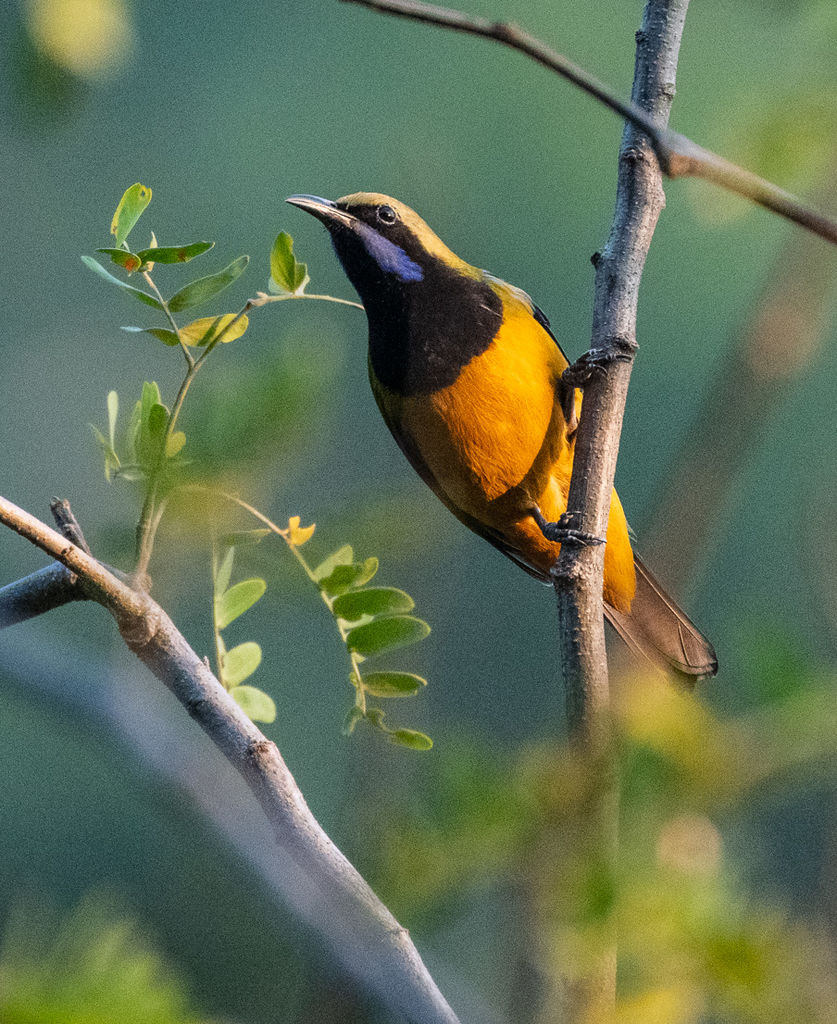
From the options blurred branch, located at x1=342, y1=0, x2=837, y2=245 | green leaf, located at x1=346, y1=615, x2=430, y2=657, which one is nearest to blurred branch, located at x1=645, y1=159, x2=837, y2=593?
green leaf, located at x1=346, y1=615, x2=430, y2=657

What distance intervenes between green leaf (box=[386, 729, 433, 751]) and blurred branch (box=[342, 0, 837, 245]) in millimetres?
643

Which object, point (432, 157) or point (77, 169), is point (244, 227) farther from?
point (432, 157)

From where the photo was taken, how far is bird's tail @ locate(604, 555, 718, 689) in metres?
2.08

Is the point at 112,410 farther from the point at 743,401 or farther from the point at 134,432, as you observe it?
the point at 743,401

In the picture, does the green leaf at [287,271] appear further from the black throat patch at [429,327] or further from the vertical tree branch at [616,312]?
the black throat patch at [429,327]

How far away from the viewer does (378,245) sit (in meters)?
1.80

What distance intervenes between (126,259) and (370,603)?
41 cm

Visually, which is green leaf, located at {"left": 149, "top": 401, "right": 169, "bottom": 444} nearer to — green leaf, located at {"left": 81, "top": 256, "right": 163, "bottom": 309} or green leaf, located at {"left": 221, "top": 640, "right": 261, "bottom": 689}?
green leaf, located at {"left": 81, "top": 256, "right": 163, "bottom": 309}

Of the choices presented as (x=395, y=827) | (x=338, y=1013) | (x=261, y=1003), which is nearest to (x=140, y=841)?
(x=261, y=1003)

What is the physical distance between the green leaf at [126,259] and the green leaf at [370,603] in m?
0.38

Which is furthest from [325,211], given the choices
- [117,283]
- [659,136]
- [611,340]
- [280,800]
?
[659,136]

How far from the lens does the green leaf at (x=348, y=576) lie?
1109mm

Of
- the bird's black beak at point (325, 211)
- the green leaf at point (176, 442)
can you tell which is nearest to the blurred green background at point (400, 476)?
the green leaf at point (176, 442)

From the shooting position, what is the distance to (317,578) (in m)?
1.15
